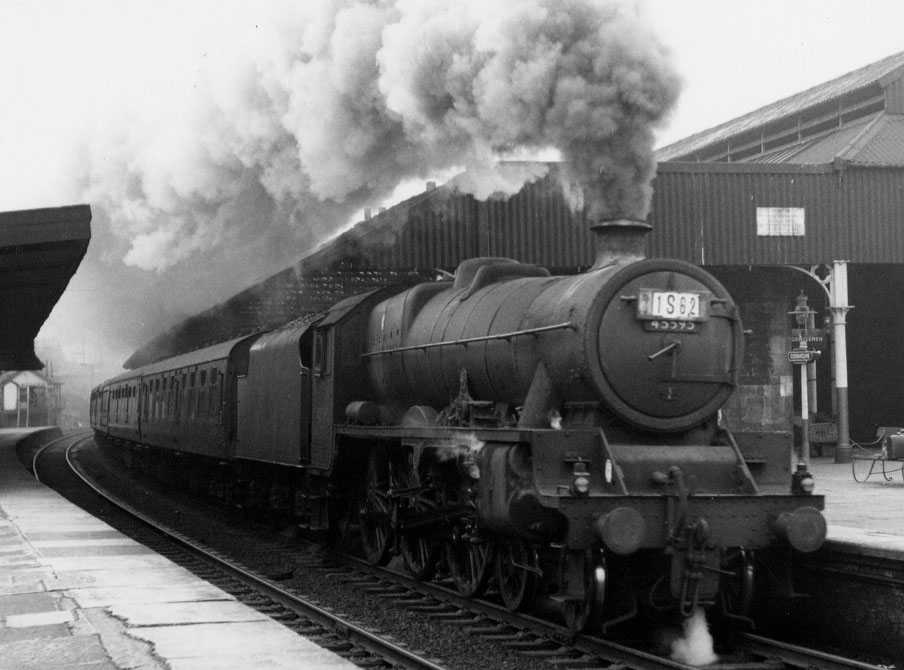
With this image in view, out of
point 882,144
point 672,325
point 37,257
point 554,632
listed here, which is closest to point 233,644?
point 554,632

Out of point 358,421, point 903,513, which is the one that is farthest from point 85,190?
point 903,513

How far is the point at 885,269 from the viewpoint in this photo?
1209 inches

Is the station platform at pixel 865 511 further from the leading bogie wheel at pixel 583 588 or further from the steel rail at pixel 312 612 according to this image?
the steel rail at pixel 312 612

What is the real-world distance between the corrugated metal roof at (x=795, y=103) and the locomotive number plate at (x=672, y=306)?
26.0 metres

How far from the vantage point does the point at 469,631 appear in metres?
8.86

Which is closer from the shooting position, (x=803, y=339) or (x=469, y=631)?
(x=469, y=631)

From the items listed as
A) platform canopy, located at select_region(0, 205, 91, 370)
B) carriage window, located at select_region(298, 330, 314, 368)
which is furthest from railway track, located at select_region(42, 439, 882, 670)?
platform canopy, located at select_region(0, 205, 91, 370)

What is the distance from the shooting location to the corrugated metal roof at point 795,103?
109ft

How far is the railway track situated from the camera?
7727 millimetres

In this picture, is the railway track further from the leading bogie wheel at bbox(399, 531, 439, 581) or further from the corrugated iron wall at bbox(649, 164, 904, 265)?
the corrugated iron wall at bbox(649, 164, 904, 265)

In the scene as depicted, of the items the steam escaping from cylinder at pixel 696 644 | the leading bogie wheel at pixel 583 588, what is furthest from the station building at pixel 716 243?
the leading bogie wheel at pixel 583 588

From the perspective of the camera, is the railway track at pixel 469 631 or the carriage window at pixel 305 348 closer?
the railway track at pixel 469 631

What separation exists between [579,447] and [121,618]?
3.42 meters

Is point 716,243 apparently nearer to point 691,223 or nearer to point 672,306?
point 691,223
